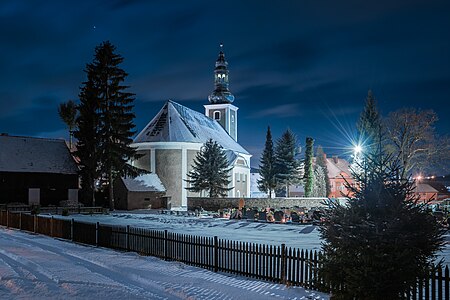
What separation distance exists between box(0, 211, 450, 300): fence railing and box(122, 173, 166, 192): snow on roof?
84.4 ft

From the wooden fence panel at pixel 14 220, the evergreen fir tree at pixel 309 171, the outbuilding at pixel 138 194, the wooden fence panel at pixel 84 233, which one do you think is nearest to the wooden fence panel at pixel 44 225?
the wooden fence panel at pixel 84 233

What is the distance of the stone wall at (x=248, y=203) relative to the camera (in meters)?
45.2

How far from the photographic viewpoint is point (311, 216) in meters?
32.2

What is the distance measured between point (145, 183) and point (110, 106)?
9248 mm

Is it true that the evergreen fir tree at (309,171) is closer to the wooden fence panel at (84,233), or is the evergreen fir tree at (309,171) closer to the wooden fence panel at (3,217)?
the wooden fence panel at (3,217)

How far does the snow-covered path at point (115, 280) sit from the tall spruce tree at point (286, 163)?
4736 centimetres

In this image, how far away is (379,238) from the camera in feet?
25.0

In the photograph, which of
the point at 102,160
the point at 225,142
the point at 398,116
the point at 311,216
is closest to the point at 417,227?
the point at 311,216

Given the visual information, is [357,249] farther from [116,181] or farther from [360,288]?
[116,181]

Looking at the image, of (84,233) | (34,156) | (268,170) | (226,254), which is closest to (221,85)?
(268,170)

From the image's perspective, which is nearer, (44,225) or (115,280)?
(115,280)

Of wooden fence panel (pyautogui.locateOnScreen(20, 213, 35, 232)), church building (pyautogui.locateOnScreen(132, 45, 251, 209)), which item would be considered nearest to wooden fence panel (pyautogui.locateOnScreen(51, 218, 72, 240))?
wooden fence panel (pyautogui.locateOnScreen(20, 213, 35, 232))

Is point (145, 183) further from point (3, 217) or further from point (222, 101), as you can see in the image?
point (222, 101)

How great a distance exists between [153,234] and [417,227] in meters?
9.94
